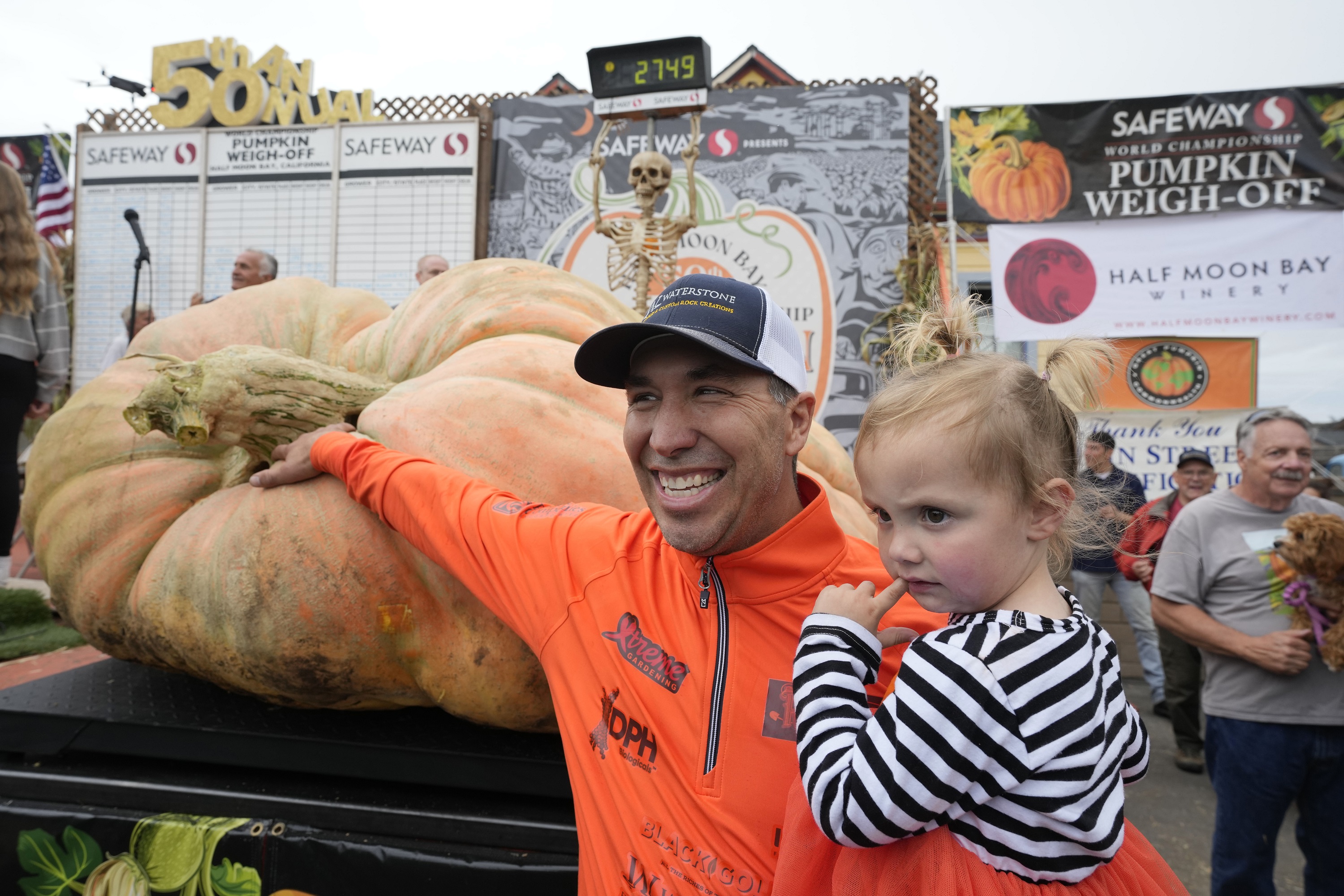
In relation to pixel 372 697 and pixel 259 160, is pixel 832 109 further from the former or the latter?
pixel 372 697

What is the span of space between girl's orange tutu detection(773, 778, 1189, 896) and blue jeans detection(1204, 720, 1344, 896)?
6.36 feet

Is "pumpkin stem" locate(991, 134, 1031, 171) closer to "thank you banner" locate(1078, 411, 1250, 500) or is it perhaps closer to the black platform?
"thank you banner" locate(1078, 411, 1250, 500)

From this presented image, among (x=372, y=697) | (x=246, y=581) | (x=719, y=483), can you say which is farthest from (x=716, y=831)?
(x=246, y=581)

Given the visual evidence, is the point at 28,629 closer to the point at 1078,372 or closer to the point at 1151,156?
the point at 1078,372

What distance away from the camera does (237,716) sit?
1876mm

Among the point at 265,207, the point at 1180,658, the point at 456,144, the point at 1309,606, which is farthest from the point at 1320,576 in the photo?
the point at 265,207

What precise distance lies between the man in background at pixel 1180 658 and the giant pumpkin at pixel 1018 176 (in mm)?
2421

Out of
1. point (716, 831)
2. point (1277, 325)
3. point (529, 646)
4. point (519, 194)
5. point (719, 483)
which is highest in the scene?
point (519, 194)

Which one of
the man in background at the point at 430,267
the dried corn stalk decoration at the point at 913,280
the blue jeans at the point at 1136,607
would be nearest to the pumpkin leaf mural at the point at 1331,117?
the dried corn stalk decoration at the point at 913,280

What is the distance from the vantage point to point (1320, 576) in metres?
2.50

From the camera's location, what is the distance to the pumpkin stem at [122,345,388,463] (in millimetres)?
1754

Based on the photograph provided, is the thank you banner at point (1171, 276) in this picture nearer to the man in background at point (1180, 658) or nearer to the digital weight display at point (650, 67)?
the man in background at point (1180, 658)

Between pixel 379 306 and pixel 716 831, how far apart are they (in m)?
2.03

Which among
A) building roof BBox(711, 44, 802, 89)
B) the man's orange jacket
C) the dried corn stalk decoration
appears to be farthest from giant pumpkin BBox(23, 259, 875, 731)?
building roof BBox(711, 44, 802, 89)
